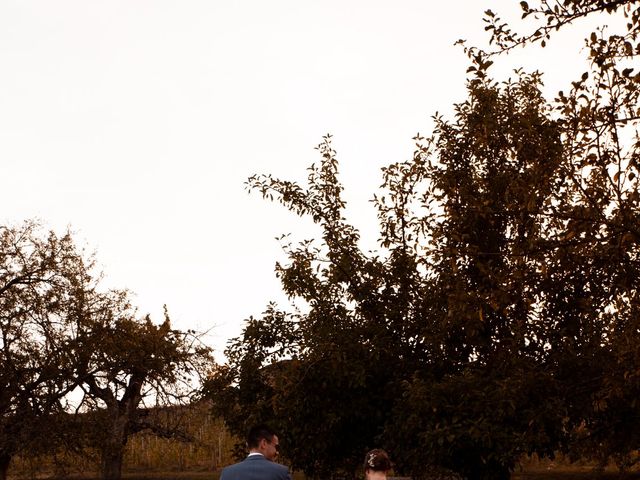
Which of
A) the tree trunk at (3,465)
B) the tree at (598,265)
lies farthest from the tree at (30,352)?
the tree at (598,265)

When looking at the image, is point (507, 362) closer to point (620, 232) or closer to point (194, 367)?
point (620, 232)

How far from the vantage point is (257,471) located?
8.29 meters

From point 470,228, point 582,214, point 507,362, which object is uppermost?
point 470,228

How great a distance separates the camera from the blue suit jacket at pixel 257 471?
8266mm

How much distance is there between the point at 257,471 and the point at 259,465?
0.23ft

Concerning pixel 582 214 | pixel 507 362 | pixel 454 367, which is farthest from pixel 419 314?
pixel 582 214

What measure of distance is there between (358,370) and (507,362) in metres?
2.80

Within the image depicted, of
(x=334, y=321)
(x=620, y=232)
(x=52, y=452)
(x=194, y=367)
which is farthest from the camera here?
(x=194, y=367)

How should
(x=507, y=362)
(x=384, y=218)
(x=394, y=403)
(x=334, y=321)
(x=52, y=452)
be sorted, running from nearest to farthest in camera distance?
(x=507, y=362)
(x=394, y=403)
(x=334, y=321)
(x=384, y=218)
(x=52, y=452)

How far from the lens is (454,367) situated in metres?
18.5

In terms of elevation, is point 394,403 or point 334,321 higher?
point 334,321

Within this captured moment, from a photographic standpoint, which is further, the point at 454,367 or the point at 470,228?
the point at 454,367

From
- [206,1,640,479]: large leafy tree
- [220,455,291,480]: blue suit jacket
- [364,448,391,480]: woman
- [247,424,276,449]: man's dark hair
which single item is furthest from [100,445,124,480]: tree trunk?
[220,455,291,480]: blue suit jacket

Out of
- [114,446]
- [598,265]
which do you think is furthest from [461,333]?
[114,446]
